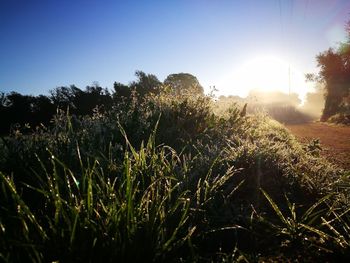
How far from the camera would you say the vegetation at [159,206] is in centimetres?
183

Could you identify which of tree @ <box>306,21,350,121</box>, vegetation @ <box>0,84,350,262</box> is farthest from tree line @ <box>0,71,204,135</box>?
tree @ <box>306,21,350,121</box>

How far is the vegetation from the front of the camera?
183 cm

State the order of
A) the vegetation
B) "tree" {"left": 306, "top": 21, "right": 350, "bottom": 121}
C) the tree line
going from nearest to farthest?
the vegetation < the tree line < "tree" {"left": 306, "top": 21, "right": 350, "bottom": 121}

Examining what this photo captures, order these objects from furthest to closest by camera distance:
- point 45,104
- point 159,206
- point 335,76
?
1. point 335,76
2. point 45,104
3. point 159,206

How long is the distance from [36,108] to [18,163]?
475 inches

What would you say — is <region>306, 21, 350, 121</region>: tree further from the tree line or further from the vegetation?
the vegetation

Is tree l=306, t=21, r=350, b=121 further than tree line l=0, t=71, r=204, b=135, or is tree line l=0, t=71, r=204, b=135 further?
tree l=306, t=21, r=350, b=121

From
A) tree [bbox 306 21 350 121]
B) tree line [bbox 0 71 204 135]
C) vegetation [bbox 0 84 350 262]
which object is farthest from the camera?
tree [bbox 306 21 350 121]

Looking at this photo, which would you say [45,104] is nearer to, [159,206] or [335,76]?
[159,206]

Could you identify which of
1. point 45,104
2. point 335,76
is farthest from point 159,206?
point 335,76

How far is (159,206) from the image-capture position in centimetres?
200

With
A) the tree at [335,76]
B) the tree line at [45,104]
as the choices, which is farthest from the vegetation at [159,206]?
the tree at [335,76]

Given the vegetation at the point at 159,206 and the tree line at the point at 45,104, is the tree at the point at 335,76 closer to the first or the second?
the tree line at the point at 45,104

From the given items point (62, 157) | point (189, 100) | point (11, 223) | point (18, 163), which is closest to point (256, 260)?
point (11, 223)
